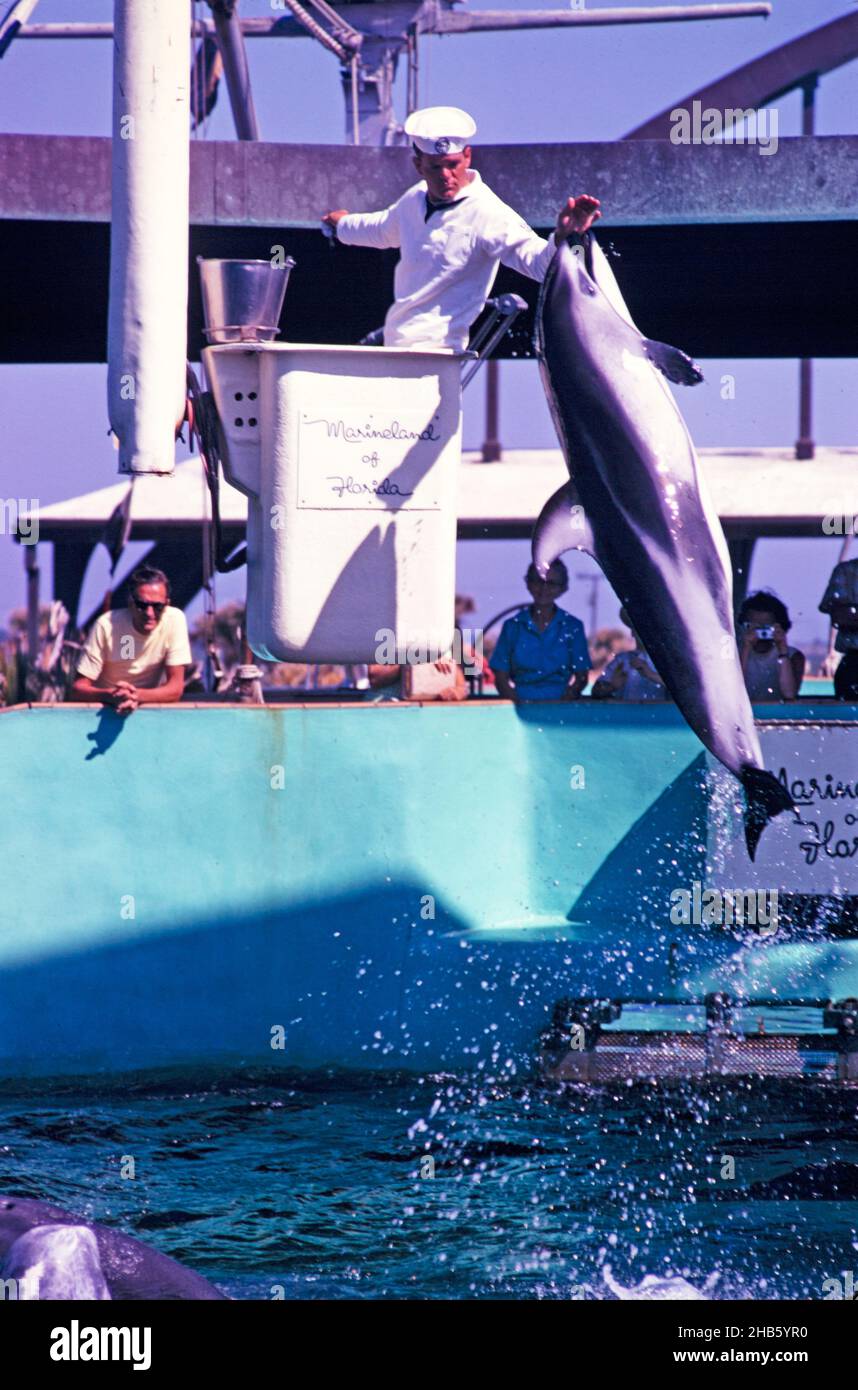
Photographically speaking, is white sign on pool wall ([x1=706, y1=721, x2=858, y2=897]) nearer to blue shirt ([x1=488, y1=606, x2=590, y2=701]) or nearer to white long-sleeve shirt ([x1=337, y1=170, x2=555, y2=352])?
blue shirt ([x1=488, y1=606, x2=590, y2=701])

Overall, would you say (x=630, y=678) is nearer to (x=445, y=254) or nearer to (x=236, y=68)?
(x=445, y=254)

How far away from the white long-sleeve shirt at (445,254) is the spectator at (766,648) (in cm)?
307

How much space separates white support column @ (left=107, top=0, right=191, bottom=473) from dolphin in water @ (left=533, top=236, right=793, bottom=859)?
165cm

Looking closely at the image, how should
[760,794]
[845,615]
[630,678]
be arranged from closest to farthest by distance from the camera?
[760,794]
[845,615]
[630,678]

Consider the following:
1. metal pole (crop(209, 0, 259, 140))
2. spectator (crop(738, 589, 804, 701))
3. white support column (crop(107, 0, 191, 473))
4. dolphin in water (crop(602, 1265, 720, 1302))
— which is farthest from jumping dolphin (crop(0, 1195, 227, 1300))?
metal pole (crop(209, 0, 259, 140))

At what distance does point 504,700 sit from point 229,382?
277 cm

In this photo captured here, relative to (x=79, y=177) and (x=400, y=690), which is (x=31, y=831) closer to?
(x=400, y=690)

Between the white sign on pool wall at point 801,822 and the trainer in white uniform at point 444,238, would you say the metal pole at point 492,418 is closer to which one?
the white sign on pool wall at point 801,822

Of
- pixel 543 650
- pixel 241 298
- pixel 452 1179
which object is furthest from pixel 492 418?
pixel 452 1179

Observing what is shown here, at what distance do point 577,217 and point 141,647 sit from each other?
3.80 meters

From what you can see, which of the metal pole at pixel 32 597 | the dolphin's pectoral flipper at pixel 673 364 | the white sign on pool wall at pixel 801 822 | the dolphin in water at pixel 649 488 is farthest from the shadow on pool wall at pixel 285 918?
the metal pole at pixel 32 597

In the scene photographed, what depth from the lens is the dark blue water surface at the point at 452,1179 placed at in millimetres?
6223

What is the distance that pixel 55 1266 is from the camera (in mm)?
4805

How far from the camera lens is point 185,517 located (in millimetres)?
14758
